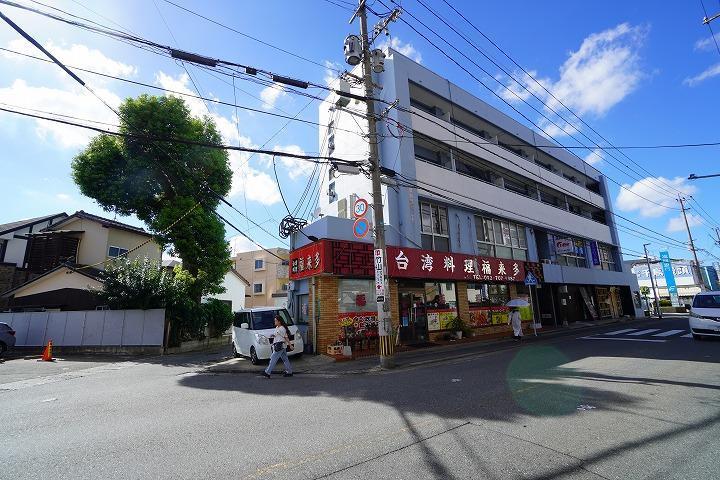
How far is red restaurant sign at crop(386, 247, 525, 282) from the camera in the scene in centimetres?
1434

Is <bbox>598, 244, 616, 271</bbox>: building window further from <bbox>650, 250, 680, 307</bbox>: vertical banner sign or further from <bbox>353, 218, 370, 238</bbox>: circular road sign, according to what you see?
<bbox>353, 218, 370, 238</bbox>: circular road sign

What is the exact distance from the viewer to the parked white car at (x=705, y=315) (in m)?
12.1

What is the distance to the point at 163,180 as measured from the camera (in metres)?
18.7

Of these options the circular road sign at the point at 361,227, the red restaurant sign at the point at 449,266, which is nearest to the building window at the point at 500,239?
the red restaurant sign at the point at 449,266

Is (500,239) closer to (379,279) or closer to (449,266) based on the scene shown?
(449,266)

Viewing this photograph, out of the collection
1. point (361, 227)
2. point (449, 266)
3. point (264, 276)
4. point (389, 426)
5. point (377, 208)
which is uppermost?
point (264, 276)

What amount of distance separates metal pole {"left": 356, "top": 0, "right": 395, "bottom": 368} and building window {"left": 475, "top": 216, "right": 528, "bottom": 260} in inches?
421

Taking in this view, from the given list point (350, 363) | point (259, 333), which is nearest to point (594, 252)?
point (350, 363)

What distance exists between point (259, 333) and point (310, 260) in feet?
11.0

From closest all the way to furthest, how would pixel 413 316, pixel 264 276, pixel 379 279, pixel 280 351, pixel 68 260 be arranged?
pixel 280 351, pixel 379 279, pixel 413 316, pixel 68 260, pixel 264 276

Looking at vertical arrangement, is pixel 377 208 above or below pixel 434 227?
below

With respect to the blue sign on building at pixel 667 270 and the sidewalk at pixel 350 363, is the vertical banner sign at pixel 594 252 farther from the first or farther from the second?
the sidewalk at pixel 350 363

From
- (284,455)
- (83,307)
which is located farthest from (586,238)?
(83,307)

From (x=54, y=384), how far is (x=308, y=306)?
7912 millimetres
